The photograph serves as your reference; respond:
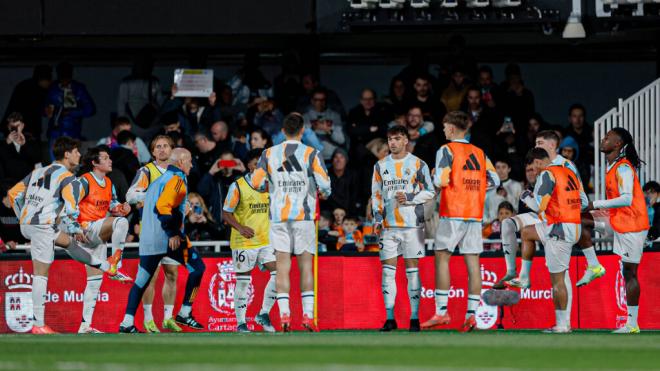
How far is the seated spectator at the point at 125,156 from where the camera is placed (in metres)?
19.9

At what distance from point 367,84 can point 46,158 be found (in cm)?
650

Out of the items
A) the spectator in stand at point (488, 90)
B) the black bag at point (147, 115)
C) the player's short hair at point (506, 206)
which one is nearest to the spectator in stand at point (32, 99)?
the black bag at point (147, 115)

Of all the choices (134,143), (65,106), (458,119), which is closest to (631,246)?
(458,119)

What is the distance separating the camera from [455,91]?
71.8 feet

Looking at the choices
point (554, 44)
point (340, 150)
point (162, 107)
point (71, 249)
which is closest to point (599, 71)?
point (554, 44)

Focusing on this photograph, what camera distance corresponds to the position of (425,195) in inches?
604

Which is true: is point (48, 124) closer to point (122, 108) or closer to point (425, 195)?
point (122, 108)

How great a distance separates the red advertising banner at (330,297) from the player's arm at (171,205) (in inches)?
119

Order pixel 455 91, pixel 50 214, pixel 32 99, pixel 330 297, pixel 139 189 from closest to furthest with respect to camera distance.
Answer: pixel 139 189, pixel 50 214, pixel 330 297, pixel 455 91, pixel 32 99

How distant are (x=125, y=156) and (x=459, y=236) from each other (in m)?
6.72

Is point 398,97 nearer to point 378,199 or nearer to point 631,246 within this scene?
point 378,199

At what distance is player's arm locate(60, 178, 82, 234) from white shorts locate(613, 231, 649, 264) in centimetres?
623

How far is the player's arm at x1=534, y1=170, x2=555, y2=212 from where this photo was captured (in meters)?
14.5

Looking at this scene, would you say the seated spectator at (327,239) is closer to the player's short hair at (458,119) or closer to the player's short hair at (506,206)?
the player's short hair at (506,206)
